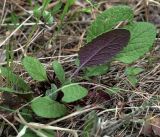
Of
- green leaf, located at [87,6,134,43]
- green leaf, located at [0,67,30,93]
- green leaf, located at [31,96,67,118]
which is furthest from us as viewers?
green leaf, located at [87,6,134,43]

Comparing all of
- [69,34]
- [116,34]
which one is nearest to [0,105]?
[116,34]

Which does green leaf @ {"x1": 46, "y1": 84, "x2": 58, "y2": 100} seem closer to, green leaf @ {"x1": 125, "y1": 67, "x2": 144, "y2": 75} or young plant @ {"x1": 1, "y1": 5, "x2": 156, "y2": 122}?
young plant @ {"x1": 1, "y1": 5, "x2": 156, "y2": 122}

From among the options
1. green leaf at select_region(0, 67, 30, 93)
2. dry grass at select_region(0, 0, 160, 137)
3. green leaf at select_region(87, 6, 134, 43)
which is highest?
green leaf at select_region(87, 6, 134, 43)

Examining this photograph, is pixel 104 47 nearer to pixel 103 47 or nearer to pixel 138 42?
pixel 103 47

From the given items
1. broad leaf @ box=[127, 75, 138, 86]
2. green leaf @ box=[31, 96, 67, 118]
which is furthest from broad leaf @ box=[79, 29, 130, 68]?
green leaf @ box=[31, 96, 67, 118]

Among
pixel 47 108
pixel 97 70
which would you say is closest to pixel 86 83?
pixel 97 70

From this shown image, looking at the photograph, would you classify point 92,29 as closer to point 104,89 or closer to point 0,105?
point 104,89

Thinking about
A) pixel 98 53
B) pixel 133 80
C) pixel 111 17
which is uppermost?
pixel 111 17
